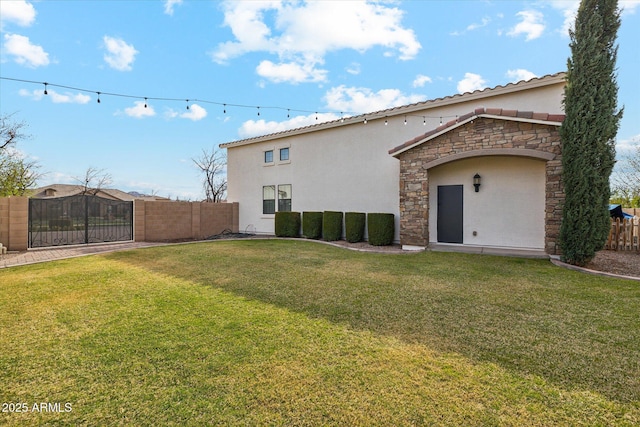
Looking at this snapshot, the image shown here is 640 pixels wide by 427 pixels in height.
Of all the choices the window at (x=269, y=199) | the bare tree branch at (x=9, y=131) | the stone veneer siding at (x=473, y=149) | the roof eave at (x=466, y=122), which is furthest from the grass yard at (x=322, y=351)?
the bare tree branch at (x=9, y=131)

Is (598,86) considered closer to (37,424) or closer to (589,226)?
(589,226)

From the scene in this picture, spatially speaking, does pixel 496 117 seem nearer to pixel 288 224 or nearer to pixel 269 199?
pixel 288 224

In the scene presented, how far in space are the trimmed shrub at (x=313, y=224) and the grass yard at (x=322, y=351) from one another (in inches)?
247

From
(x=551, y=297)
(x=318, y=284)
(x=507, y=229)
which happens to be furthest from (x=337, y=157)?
(x=551, y=297)

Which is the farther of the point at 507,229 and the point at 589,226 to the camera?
the point at 507,229

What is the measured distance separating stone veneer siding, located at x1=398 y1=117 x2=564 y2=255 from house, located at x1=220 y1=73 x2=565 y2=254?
2 cm

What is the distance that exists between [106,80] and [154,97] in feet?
7.27

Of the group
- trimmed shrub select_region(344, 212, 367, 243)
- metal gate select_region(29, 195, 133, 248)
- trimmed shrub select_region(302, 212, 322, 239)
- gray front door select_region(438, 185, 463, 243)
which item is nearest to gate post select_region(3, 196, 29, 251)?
metal gate select_region(29, 195, 133, 248)

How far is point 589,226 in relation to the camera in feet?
20.5

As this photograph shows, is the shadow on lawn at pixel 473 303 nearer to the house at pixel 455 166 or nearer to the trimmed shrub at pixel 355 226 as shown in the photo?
the house at pixel 455 166

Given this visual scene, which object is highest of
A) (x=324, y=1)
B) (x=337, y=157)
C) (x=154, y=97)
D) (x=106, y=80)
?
(x=324, y=1)

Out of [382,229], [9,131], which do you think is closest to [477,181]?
[382,229]

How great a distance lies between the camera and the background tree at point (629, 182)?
17.9m

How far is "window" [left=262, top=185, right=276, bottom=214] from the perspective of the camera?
14.0 m
